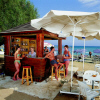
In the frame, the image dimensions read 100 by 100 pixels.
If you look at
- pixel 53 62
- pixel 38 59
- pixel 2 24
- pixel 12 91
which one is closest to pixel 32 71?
pixel 38 59

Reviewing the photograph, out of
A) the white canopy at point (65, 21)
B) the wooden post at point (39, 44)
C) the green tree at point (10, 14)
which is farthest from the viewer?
the green tree at point (10, 14)

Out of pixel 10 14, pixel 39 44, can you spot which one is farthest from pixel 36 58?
pixel 10 14

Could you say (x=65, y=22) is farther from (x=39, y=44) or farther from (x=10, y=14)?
(x=10, y=14)

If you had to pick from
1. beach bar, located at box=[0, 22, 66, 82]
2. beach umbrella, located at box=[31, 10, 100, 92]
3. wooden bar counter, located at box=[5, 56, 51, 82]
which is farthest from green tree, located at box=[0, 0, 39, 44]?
beach umbrella, located at box=[31, 10, 100, 92]

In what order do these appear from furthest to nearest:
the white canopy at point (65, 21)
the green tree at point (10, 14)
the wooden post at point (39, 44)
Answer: the green tree at point (10, 14)
the wooden post at point (39, 44)
the white canopy at point (65, 21)

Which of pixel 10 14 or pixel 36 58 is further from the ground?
pixel 10 14

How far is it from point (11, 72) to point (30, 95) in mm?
2969

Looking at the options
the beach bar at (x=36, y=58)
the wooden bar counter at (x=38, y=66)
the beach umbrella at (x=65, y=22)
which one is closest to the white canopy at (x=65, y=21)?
the beach umbrella at (x=65, y=22)

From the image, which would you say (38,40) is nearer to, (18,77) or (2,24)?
(18,77)

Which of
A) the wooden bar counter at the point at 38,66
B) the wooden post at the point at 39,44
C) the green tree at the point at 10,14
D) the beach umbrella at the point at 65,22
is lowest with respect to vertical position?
the wooden bar counter at the point at 38,66

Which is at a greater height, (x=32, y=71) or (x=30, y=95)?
(x=32, y=71)

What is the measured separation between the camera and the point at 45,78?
19.6ft

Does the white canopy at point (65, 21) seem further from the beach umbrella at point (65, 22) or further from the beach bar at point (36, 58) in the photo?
the beach bar at point (36, 58)

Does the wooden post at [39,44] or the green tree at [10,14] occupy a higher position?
the green tree at [10,14]
